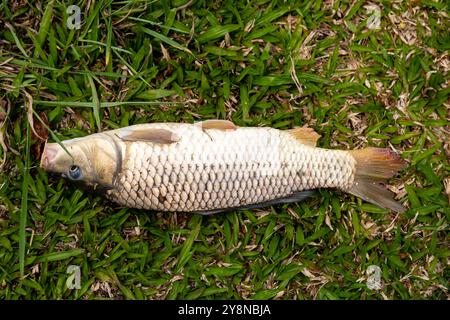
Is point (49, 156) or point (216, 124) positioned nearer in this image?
point (49, 156)

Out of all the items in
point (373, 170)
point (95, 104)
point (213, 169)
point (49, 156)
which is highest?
point (95, 104)

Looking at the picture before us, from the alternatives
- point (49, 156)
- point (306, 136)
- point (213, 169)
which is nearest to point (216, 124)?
point (213, 169)

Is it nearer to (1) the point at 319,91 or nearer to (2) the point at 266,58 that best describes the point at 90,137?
(2) the point at 266,58

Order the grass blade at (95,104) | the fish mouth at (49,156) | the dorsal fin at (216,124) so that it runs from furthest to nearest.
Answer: the grass blade at (95,104)
the dorsal fin at (216,124)
the fish mouth at (49,156)

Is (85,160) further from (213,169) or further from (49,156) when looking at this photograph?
(213,169)

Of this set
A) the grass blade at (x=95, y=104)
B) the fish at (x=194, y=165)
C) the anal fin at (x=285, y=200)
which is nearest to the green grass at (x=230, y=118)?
the grass blade at (x=95, y=104)

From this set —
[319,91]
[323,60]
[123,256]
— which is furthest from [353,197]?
[123,256]

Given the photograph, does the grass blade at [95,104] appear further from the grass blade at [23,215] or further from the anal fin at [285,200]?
the anal fin at [285,200]
